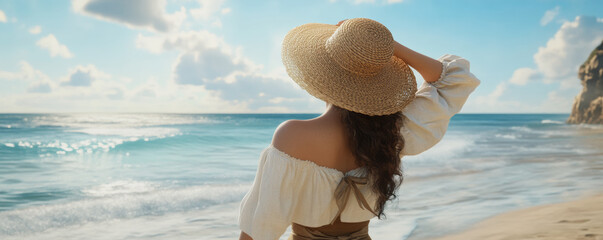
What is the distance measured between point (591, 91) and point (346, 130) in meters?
35.9

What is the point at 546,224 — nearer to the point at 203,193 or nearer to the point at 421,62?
the point at 421,62

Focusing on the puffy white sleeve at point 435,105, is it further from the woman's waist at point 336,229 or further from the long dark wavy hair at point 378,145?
the woman's waist at point 336,229

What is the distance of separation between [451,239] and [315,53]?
295 cm

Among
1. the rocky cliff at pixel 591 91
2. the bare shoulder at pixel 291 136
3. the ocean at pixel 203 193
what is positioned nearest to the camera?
the bare shoulder at pixel 291 136

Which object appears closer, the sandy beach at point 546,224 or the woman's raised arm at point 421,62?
the woman's raised arm at point 421,62

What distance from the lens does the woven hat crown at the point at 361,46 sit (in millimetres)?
1228

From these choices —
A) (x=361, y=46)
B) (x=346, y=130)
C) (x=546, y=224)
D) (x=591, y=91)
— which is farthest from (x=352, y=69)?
(x=591, y=91)

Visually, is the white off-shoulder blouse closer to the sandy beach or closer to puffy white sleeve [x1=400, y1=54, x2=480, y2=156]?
puffy white sleeve [x1=400, y1=54, x2=480, y2=156]

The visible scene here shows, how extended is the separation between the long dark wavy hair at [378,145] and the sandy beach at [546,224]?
259 cm

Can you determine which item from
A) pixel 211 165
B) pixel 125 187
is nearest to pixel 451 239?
pixel 125 187

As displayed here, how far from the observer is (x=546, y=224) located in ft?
12.3

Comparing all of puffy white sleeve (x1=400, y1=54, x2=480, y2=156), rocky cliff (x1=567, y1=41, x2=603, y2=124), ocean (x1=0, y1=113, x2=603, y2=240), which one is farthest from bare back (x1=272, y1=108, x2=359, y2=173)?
rocky cliff (x1=567, y1=41, x2=603, y2=124)

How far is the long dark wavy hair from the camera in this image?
1.29 m

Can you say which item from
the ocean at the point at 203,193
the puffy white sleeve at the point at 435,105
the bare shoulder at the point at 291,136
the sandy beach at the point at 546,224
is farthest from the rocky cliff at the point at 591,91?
the bare shoulder at the point at 291,136
